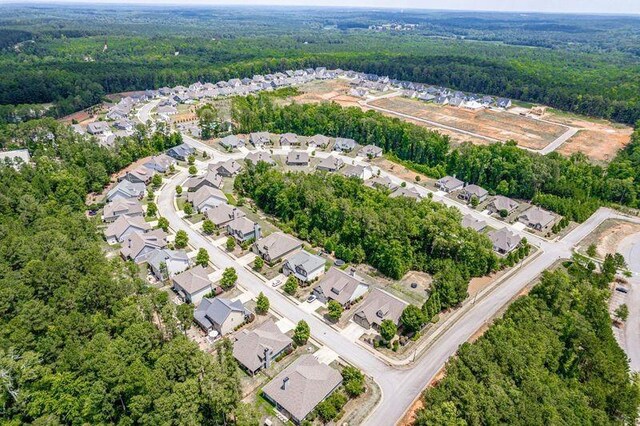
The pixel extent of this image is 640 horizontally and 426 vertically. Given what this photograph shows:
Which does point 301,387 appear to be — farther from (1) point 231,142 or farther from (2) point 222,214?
(1) point 231,142

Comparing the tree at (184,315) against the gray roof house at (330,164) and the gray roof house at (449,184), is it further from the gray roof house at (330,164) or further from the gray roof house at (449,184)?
the gray roof house at (449,184)

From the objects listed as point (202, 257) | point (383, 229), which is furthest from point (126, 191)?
point (383, 229)

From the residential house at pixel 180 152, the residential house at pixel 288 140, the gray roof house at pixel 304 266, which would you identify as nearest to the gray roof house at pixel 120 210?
the residential house at pixel 180 152

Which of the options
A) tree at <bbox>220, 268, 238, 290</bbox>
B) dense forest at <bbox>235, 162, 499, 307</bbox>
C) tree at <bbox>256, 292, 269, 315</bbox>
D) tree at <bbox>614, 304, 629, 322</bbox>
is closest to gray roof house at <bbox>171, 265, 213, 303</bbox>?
tree at <bbox>220, 268, 238, 290</bbox>

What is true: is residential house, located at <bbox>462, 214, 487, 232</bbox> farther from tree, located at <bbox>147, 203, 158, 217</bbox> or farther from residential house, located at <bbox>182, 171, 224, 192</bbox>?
tree, located at <bbox>147, 203, 158, 217</bbox>

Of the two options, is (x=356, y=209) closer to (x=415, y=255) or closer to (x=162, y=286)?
(x=415, y=255)

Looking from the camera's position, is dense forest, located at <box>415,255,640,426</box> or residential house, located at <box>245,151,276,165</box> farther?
residential house, located at <box>245,151,276,165</box>

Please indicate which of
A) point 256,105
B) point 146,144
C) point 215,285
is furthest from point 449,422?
point 256,105
